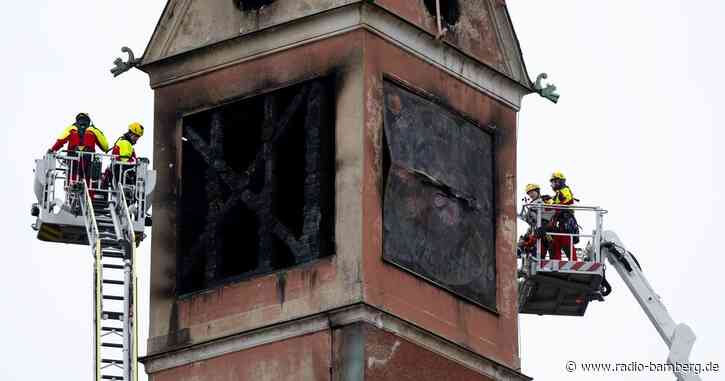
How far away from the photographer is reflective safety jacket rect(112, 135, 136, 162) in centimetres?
6097

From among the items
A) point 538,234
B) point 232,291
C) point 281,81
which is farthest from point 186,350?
point 538,234

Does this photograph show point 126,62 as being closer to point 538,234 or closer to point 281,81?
point 281,81

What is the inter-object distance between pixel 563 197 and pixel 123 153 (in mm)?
10751

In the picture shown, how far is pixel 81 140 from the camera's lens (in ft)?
201

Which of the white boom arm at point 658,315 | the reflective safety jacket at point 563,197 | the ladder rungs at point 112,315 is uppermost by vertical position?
the reflective safety jacket at point 563,197

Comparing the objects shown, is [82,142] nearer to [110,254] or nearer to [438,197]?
[110,254]

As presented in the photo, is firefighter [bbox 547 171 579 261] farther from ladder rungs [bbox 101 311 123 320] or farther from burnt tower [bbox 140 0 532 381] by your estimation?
ladder rungs [bbox 101 311 123 320]

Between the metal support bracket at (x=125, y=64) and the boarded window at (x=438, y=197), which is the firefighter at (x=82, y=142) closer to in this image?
the metal support bracket at (x=125, y=64)

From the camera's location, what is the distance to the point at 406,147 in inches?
2339

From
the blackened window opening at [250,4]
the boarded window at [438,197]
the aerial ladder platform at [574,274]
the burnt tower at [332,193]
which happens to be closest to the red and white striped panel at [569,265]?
the aerial ladder platform at [574,274]

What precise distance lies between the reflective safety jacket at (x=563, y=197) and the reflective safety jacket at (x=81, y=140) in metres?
10.6

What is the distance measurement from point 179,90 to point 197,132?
925mm

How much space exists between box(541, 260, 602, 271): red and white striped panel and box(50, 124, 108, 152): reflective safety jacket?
10.2 meters

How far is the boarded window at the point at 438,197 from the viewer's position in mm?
58875
